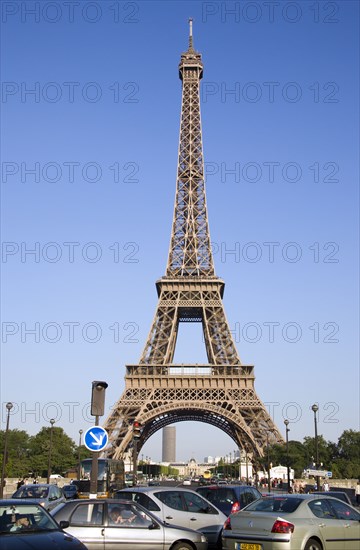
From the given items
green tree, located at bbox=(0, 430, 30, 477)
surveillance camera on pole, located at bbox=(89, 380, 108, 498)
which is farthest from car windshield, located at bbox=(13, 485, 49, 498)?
green tree, located at bbox=(0, 430, 30, 477)

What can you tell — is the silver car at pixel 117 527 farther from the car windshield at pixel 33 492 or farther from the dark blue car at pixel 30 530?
the car windshield at pixel 33 492

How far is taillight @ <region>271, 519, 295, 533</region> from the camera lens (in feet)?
41.6

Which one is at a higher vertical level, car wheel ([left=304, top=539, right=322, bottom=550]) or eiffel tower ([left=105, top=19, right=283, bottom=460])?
eiffel tower ([left=105, top=19, right=283, bottom=460])

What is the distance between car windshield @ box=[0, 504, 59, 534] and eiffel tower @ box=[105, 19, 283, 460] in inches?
2277

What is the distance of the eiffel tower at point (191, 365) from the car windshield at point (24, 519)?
190ft

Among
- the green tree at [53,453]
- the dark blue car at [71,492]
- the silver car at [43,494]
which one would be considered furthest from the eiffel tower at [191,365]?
the silver car at [43,494]

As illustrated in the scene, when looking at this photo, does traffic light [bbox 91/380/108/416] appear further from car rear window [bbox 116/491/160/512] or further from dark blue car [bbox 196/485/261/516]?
dark blue car [bbox 196/485/261/516]

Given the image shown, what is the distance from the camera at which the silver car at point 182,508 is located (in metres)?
15.9

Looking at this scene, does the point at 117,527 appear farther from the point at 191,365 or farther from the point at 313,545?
the point at 191,365

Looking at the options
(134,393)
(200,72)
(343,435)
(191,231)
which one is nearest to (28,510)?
(134,393)

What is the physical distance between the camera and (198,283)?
255 feet

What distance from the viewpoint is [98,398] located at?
1580 centimetres

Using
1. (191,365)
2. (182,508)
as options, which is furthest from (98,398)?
(191,365)

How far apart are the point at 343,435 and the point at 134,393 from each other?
155 ft
